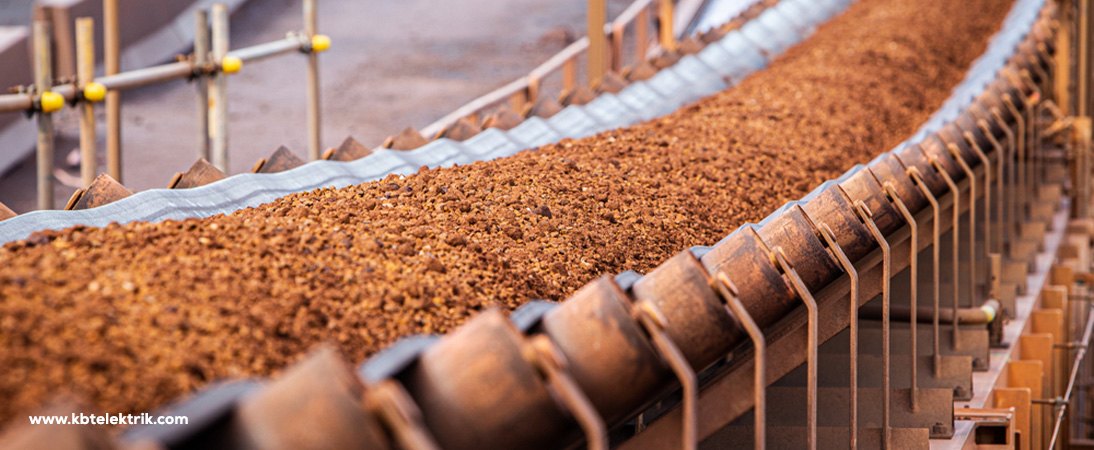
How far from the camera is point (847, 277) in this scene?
6.90ft

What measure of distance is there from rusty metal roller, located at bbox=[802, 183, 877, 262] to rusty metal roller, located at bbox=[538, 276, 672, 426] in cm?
81

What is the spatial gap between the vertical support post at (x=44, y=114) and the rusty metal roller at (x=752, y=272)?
7.55 feet

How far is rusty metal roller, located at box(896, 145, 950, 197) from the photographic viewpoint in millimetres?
2826

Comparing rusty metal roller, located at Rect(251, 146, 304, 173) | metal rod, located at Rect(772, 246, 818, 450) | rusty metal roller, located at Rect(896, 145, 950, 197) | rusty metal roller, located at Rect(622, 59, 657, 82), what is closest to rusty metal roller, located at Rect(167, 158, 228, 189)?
rusty metal roller, located at Rect(251, 146, 304, 173)

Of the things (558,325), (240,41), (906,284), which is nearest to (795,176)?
(906,284)

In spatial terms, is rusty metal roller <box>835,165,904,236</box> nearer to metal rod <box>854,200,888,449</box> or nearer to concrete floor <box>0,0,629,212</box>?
metal rod <box>854,200,888,449</box>

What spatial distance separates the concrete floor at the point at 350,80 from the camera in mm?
6547

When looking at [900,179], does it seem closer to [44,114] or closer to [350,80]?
[44,114]

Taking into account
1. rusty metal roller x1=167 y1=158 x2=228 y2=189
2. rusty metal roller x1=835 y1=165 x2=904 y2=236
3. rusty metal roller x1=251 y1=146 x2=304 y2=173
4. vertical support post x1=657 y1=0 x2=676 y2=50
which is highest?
vertical support post x1=657 y1=0 x2=676 y2=50

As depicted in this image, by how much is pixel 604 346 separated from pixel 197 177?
1.67 m

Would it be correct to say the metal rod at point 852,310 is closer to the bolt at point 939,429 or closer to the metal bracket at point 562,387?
→ the bolt at point 939,429

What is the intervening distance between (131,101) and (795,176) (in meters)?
5.67

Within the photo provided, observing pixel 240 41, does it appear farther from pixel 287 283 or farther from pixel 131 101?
pixel 287 283

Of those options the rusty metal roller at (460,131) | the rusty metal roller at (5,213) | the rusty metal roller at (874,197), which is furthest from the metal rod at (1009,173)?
the rusty metal roller at (5,213)
